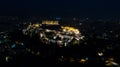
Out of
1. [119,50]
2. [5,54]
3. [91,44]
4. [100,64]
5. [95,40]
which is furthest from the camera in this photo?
[95,40]

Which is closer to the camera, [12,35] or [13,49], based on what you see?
[13,49]

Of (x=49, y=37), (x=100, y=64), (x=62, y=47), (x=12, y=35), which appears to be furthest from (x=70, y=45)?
(x=12, y=35)

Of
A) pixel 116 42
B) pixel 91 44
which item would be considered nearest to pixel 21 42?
pixel 91 44

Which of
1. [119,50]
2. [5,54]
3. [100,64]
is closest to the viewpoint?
[100,64]

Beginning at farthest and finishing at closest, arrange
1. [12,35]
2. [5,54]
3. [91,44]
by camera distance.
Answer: [12,35] → [91,44] → [5,54]

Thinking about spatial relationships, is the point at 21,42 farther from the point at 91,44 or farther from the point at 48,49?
the point at 91,44

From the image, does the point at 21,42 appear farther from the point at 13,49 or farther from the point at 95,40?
the point at 95,40

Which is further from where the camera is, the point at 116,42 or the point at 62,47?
the point at 116,42

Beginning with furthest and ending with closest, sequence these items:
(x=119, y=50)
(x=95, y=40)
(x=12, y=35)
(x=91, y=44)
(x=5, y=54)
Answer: (x=12, y=35), (x=95, y=40), (x=91, y=44), (x=119, y=50), (x=5, y=54)
